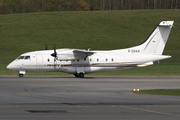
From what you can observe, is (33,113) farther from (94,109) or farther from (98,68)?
(98,68)

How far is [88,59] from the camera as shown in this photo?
138 feet

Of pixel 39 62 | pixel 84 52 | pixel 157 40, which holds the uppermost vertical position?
pixel 157 40

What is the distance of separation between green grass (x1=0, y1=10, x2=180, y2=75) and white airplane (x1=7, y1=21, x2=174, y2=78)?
3100 centimetres

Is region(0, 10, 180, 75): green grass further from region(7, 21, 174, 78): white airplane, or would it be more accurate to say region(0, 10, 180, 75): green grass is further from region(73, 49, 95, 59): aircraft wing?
region(73, 49, 95, 59): aircraft wing

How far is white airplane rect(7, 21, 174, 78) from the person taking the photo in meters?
40.9

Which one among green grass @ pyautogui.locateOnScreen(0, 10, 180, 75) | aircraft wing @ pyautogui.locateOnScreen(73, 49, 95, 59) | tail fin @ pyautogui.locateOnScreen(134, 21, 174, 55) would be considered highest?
green grass @ pyautogui.locateOnScreen(0, 10, 180, 75)

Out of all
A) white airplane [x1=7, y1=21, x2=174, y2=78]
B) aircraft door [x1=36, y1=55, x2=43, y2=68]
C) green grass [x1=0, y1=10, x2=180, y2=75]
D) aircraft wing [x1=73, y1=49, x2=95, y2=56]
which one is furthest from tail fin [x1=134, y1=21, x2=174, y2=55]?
green grass [x1=0, y1=10, x2=180, y2=75]

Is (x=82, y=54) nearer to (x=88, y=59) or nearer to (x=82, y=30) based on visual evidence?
(x=88, y=59)

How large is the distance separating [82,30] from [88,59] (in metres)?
55.7

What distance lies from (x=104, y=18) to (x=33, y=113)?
9280cm

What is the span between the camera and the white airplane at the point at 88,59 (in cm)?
4094

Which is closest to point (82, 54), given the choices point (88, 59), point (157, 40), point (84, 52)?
point (84, 52)

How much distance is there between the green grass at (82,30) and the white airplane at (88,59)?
3100 centimetres

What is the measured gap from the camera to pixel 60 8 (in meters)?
144
